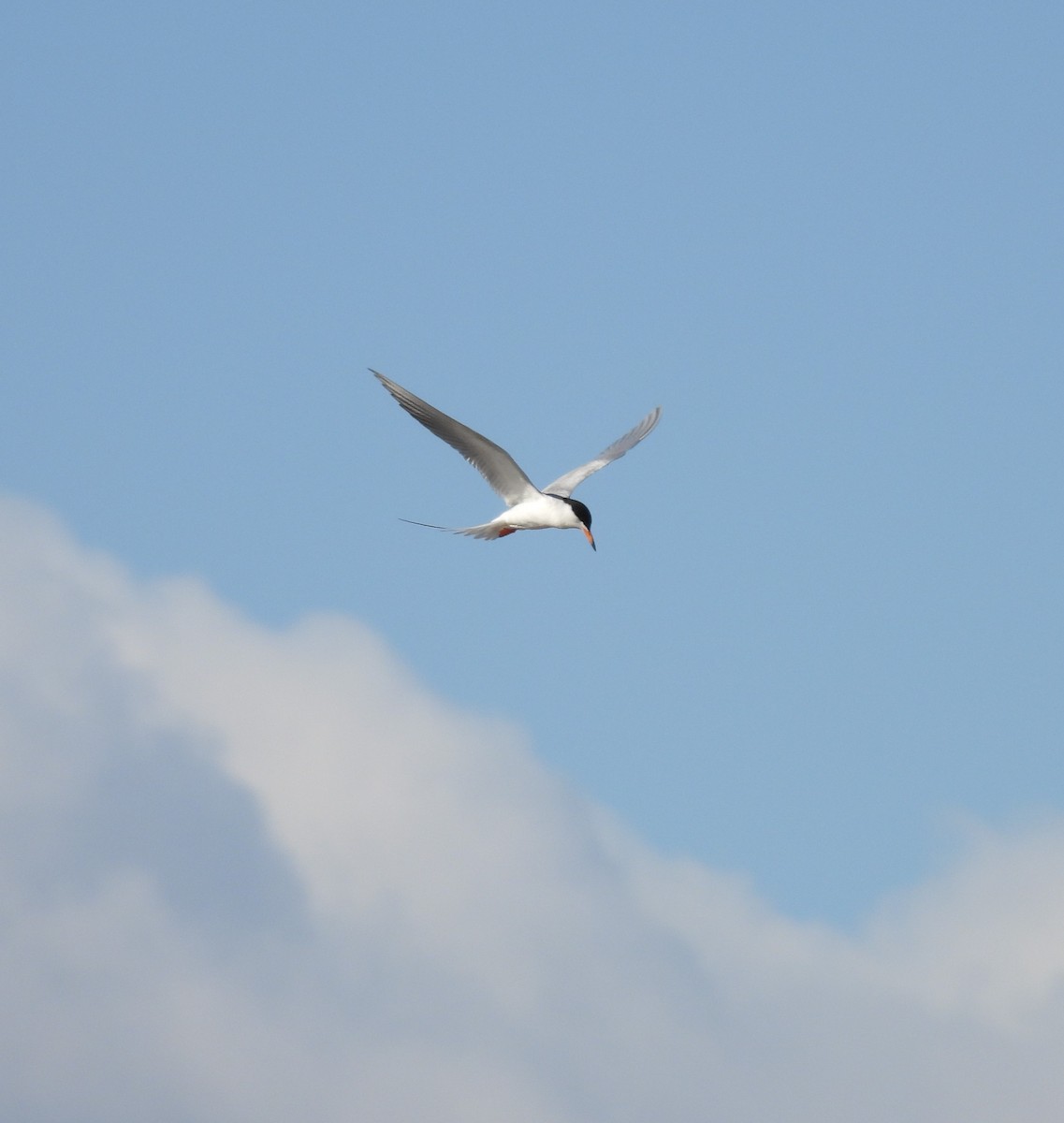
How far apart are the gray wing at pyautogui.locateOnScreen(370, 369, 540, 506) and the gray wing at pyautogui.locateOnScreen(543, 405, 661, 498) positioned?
1167mm

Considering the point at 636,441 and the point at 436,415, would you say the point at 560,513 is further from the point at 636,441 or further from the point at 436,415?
the point at 636,441

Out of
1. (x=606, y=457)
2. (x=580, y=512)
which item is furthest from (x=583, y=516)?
(x=606, y=457)

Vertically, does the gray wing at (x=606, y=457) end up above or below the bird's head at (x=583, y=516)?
above

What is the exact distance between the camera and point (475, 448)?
88.7 ft

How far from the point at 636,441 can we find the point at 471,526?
559cm

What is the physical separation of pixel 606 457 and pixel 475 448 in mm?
5271

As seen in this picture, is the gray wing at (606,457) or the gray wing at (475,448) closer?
the gray wing at (475,448)

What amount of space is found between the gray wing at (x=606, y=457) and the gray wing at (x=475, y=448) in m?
1.17

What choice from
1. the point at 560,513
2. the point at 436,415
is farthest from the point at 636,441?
the point at 436,415

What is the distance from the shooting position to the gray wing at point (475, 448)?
25719 mm

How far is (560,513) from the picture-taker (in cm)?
2752

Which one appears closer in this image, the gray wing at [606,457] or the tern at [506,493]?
the tern at [506,493]

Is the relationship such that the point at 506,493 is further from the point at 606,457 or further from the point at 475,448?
the point at 606,457

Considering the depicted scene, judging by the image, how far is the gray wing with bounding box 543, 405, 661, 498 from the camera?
30.2 m
